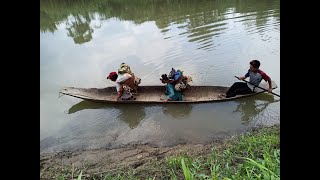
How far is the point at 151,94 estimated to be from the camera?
7312 millimetres

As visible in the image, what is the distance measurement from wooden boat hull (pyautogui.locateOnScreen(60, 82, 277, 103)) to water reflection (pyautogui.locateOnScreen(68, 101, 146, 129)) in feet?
0.55

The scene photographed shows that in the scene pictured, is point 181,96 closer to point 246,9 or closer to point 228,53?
point 228,53

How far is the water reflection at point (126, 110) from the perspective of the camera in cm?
667

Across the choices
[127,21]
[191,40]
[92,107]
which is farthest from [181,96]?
[127,21]

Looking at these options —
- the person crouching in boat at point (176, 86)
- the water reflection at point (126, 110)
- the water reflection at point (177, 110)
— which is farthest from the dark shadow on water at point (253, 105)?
the water reflection at point (126, 110)

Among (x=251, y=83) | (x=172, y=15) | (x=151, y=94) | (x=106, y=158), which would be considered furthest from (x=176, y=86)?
(x=172, y=15)

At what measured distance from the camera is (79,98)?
7.52 metres

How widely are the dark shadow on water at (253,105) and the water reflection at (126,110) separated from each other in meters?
2.01

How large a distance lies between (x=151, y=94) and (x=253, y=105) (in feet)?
7.35

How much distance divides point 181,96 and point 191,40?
4650 millimetres

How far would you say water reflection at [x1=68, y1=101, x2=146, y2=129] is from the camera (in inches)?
263

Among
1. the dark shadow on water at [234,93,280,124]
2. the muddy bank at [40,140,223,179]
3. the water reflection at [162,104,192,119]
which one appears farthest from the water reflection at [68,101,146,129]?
the dark shadow on water at [234,93,280,124]

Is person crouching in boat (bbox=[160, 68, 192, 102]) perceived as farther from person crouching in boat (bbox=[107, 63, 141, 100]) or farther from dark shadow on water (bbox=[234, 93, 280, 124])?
dark shadow on water (bbox=[234, 93, 280, 124])

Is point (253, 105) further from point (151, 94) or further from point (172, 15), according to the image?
point (172, 15)
